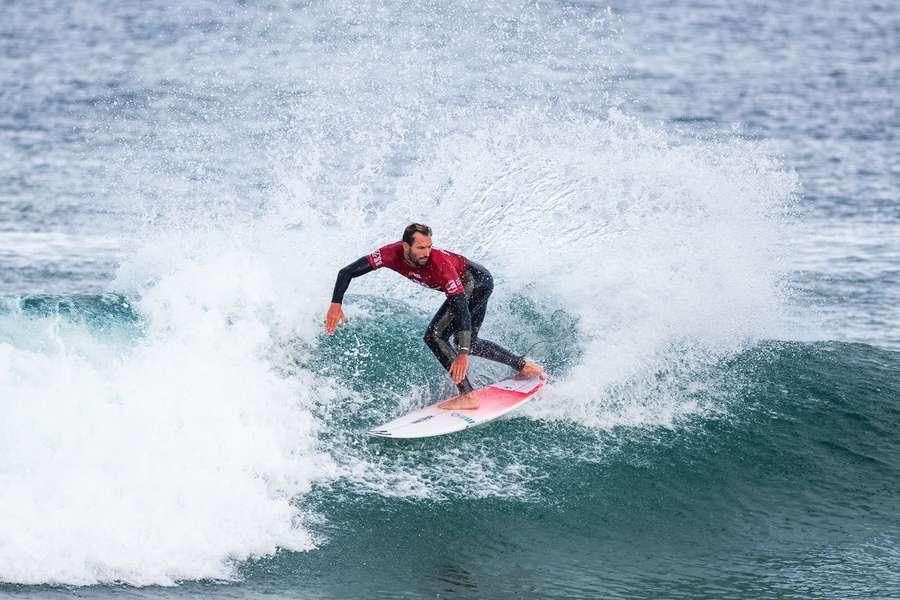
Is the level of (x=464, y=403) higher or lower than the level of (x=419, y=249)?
lower

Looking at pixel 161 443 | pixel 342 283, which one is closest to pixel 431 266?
pixel 342 283

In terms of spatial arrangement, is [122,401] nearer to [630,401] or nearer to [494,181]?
[630,401]

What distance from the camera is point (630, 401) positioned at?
10727 mm

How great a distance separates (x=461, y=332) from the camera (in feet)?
31.3

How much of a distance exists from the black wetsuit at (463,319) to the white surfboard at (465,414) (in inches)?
7.6

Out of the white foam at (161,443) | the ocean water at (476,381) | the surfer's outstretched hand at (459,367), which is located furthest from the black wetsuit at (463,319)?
the white foam at (161,443)

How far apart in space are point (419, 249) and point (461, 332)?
777 millimetres

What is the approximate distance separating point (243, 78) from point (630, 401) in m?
24.0

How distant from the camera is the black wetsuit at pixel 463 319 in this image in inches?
376

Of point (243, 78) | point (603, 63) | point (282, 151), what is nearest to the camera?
point (282, 151)

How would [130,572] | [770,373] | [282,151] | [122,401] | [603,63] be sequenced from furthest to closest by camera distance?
[603,63] < [282,151] < [770,373] < [122,401] < [130,572]

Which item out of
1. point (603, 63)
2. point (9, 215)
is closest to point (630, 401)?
point (9, 215)

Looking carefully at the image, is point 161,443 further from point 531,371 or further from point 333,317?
point 531,371

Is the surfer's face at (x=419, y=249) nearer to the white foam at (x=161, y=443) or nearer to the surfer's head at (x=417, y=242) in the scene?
the surfer's head at (x=417, y=242)
